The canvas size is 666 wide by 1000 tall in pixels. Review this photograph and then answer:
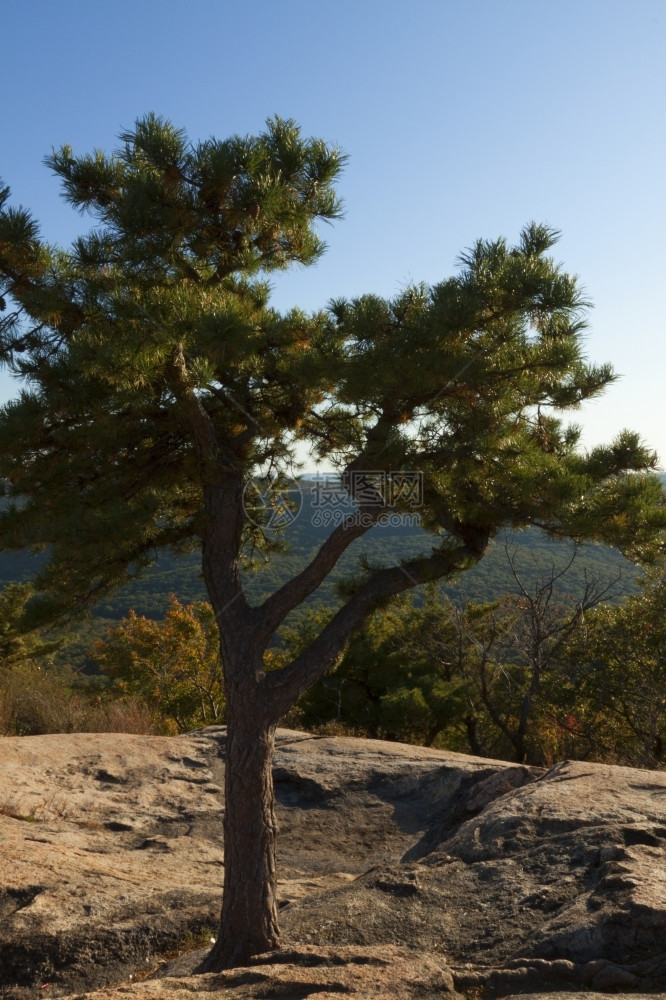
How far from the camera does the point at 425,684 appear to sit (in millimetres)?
18719

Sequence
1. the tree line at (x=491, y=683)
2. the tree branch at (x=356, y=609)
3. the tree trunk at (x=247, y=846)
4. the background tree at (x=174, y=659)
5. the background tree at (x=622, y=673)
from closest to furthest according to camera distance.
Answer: the tree trunk at (x=247, y=846)
the tree branch at (x=356, y=609)
the tree line at (x=491, y=683)
the background tree at (x=622, y=673)
the background tree at (x=174, y=659)

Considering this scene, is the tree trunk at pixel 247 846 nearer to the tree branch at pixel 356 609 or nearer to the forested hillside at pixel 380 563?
the tree branch at pixel 356 609

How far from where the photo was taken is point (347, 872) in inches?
299

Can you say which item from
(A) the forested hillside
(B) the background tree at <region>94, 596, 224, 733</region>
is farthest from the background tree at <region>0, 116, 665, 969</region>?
(B) the background tree at <region>94, 596, 224, 733</region>

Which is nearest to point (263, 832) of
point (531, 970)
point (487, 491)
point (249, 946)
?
point (249, 946)

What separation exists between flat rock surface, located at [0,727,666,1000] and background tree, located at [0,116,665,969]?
3.54ft

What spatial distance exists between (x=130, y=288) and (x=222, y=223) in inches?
31.6

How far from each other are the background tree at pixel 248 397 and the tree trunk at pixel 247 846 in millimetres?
15

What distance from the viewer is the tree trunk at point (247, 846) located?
529cm

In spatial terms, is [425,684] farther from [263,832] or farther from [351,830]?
[263,832]

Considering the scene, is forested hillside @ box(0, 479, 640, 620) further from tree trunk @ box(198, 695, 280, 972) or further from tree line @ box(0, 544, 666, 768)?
tree trunk @ box(198, 695, 280, 972)

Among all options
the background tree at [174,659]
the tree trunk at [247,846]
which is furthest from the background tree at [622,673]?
the background tree at [174,659]

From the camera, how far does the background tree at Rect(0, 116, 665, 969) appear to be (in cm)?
464

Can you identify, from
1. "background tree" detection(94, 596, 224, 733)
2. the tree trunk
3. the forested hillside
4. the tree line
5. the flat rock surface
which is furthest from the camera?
"background tree" detection(94, 596, 224, 733)
